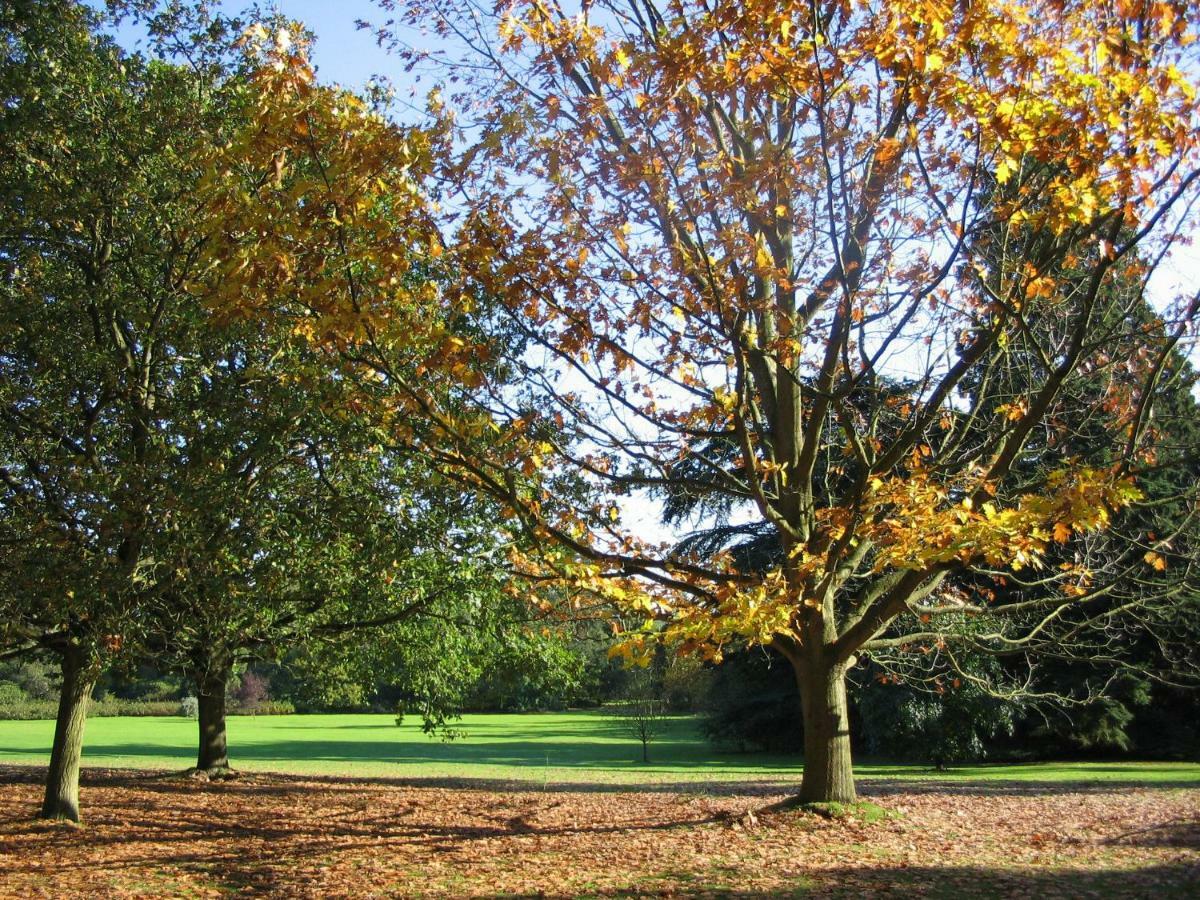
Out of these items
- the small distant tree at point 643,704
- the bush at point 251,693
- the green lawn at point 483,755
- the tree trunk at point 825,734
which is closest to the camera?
the tree trunk at point 825,734

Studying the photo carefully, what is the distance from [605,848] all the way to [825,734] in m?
2.56

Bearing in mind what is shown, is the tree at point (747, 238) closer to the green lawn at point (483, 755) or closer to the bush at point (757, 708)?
the green lawn at point (483, 755)

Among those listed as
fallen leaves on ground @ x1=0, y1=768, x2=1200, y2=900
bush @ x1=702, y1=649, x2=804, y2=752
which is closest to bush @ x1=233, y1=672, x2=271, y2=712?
bush @ x1=702, y1=649, x2=804, y2=752

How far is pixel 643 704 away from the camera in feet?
102

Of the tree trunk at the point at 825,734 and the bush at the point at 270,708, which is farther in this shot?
the bush at the point at 270,708

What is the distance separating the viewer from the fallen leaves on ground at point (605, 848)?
24.8 ft

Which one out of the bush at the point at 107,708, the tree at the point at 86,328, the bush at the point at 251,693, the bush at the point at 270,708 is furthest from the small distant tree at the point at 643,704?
the bush at the point at 107,708

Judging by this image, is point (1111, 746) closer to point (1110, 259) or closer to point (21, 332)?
point (1110, 259)

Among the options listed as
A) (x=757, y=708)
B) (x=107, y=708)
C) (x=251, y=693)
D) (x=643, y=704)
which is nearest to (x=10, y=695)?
(x=107, y=708)

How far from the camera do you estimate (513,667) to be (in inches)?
566

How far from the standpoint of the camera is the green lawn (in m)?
22.4

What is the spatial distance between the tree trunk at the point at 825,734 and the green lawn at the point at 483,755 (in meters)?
11.1

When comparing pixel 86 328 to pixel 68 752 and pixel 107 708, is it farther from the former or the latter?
pixel 107 708

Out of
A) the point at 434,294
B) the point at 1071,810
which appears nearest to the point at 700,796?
the point at 1071,810
